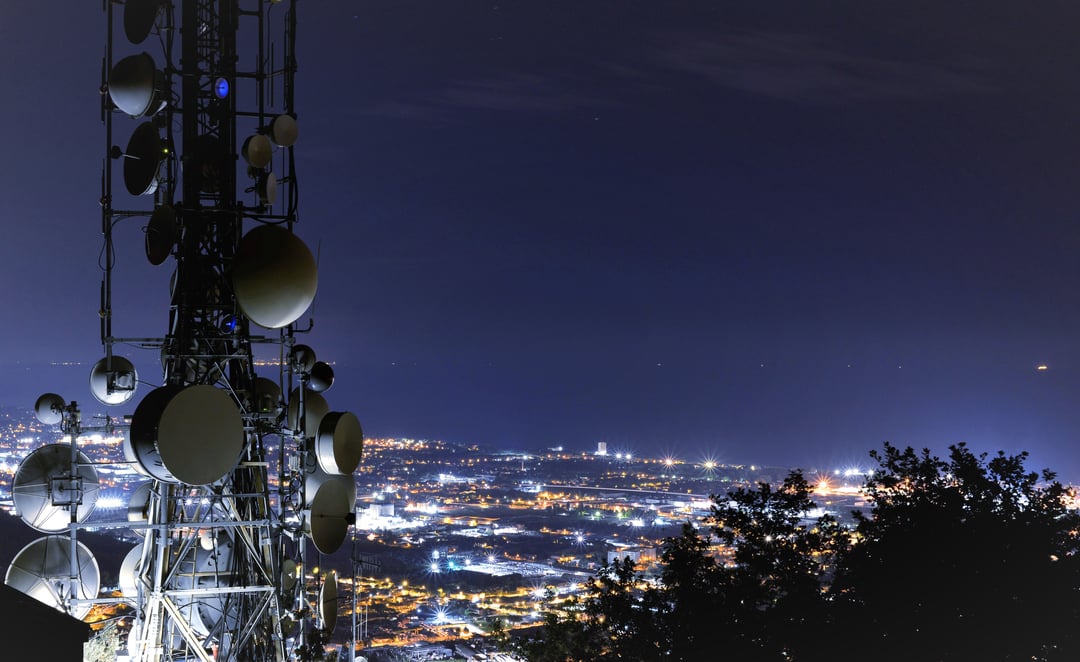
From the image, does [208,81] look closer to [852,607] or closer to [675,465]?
[852,607]

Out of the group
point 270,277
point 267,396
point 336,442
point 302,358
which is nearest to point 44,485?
point 267,396

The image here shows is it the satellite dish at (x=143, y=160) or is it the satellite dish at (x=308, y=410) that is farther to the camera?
the satellite dish at (x=308, y=410)

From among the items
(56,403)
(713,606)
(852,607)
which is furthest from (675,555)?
(56,403)

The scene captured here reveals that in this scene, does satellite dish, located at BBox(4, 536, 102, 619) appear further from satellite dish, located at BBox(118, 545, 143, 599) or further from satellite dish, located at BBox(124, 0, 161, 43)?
satellite dish, located at BBox(124, 0, 161, 43)

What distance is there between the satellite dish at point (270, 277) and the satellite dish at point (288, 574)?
214 centimetres

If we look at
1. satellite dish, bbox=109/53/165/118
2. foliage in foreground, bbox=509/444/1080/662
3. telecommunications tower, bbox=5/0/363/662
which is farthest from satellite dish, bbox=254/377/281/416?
foliage in foreground, bbox=509/444/1080/662

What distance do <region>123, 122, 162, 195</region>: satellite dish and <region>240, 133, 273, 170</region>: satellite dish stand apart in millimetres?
669

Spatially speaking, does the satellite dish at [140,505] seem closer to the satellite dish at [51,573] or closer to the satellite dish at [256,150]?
the satellite dish at [51,573]

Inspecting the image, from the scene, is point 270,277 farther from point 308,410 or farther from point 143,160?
point 308,410

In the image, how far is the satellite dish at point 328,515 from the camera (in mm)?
7883

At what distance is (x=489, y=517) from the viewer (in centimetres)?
6794

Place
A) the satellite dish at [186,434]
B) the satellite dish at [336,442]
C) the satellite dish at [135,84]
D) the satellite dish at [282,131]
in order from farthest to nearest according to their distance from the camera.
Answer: the satellite dish at [336,442]
the satellite dish at [282,131]
the satellite dish at [135,84]
the satellite dish at [186,434]

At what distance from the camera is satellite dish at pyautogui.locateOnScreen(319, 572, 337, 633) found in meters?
8.32

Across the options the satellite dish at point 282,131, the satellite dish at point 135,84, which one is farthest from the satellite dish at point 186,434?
the satellite dish at point 135,84
